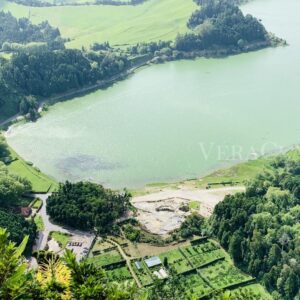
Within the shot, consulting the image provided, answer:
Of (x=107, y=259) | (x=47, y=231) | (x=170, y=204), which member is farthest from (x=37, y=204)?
(x=170, y=204)

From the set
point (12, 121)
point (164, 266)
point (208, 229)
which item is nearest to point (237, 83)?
point (12, 121)

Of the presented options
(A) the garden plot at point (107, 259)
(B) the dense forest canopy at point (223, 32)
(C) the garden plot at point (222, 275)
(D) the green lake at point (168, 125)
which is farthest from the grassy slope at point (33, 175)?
(B) the dense forest canopy at point (223, 32)

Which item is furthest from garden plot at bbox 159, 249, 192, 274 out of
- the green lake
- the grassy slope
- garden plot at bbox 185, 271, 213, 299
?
the grassy slope

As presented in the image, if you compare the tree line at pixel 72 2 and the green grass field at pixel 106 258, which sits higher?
the tree line at pixel 72 2

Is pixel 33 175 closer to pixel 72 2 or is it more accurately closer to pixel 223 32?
pixel 223 32

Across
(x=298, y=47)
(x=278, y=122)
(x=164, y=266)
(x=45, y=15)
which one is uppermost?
(x=45, y=15)

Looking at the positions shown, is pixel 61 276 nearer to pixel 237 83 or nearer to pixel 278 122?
pixel 278 122

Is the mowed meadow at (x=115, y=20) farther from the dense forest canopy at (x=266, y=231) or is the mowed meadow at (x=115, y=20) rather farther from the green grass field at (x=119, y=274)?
the green grass field at (x=119, y=274)
